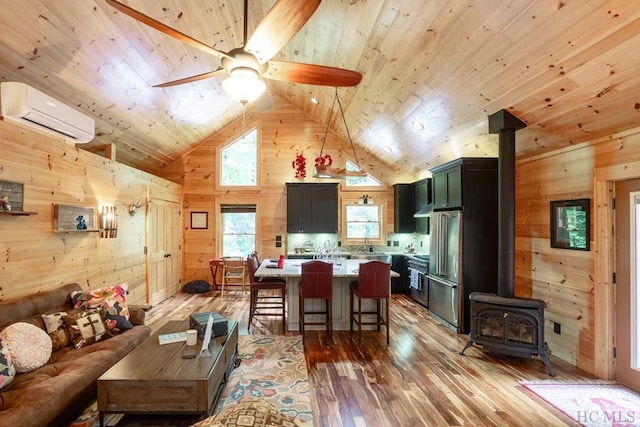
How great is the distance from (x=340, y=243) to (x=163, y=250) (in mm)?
3727

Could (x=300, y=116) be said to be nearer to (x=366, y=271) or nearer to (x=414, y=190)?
(x=414, y=190)

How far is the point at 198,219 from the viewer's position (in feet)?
24.6

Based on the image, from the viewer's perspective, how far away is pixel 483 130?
4129 millimetres

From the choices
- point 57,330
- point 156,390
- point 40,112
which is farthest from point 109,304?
point 40,112

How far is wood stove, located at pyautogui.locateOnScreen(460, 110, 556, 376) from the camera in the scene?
3463 mm

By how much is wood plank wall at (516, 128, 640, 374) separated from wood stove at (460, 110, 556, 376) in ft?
1.16

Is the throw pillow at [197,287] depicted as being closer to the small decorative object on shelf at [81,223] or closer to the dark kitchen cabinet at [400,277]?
the small decorative object on shelf at [81,223]

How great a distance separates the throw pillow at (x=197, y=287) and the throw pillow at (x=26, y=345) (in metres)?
4.39

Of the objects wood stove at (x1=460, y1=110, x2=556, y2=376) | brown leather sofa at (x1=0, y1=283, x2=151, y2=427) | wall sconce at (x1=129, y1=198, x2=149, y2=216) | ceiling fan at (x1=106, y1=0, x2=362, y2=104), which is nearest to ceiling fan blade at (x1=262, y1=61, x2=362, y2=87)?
ceiling fan at (x1=106, y1=0, x2=362, y2=104)

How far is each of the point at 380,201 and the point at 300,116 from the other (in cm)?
271

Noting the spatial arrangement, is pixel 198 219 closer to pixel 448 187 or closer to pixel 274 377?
pixel 274 377

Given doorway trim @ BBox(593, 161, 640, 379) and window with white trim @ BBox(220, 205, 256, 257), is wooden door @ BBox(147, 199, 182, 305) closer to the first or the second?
window with white trim @ BBox(220, 205, 256, 257)

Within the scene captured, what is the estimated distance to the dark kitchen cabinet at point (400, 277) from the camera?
7.00m

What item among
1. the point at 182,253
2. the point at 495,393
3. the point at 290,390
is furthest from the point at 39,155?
the point at 495,393
